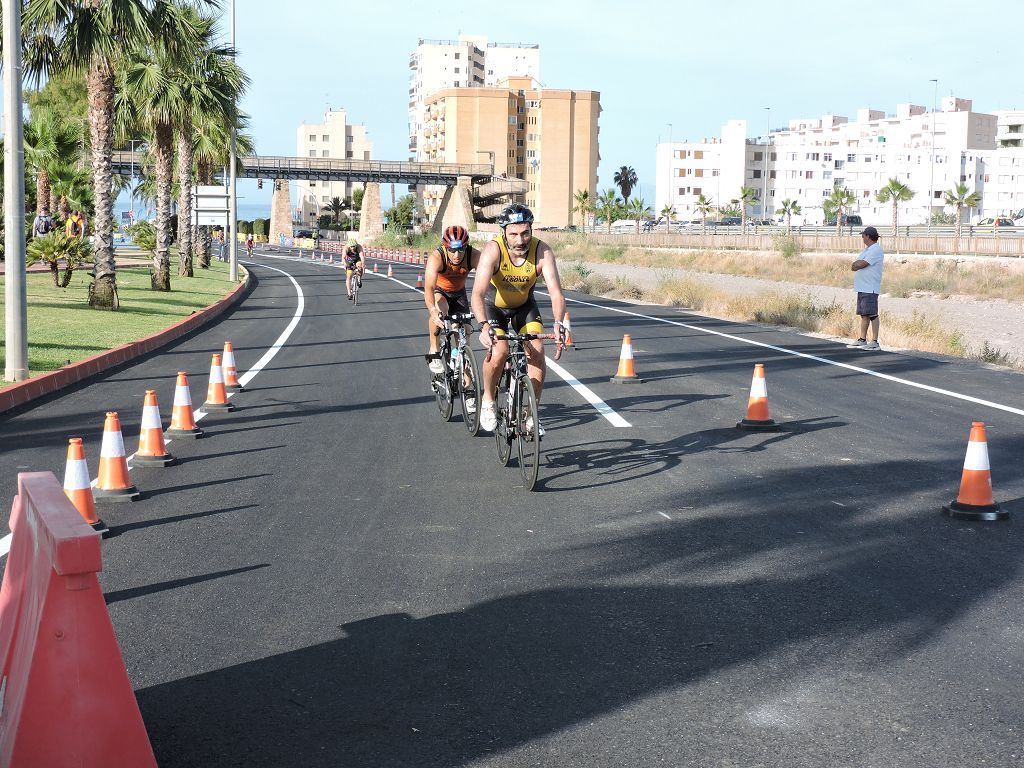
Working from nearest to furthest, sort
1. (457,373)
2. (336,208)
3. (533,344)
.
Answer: (533,344) < (457,373) < (336,208)

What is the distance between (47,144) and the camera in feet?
160

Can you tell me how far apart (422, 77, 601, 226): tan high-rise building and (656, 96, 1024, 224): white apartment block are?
42.2ft

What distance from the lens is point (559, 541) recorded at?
7.03 meters

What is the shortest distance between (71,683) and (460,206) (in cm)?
11471

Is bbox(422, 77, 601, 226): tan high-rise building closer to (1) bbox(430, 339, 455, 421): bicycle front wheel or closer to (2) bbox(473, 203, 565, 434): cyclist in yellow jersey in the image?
(1) bbox(430, 339, 455, 421): bicycle front wheel

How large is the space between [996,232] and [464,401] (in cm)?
7489

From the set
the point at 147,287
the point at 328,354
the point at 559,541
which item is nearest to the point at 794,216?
the point at 147,287

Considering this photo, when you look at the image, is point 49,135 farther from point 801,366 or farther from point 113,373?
point 801,366

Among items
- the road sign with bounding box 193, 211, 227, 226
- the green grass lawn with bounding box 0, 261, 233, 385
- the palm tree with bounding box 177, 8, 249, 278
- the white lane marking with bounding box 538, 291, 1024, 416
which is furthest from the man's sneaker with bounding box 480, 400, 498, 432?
the road sign with bounding box 193, 211, 227, 226

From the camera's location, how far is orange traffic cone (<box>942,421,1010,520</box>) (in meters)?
7.59

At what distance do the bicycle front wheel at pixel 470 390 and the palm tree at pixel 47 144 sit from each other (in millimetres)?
42052

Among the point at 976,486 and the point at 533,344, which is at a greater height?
the point at 533,344

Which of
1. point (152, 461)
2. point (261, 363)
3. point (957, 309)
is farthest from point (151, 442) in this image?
point (957, 309)

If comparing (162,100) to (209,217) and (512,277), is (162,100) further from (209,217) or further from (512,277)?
(512,277)
